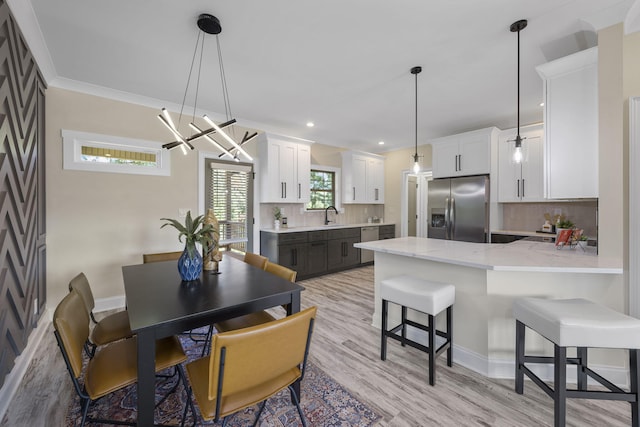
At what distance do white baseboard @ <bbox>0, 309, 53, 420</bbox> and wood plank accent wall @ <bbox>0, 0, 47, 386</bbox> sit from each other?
2.5 inches

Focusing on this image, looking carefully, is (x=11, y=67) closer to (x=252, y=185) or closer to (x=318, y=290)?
(x=252, y=185)

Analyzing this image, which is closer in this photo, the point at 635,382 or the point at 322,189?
the point at 635,382

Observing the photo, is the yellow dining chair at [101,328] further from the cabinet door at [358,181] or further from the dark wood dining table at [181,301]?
the cabinet door at [358,181]

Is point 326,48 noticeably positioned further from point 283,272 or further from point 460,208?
point 460,208

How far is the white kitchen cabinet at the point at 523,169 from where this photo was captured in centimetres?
427

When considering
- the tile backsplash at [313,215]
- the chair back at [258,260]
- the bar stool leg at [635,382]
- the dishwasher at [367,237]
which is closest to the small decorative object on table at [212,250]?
the chair back at [258,260]

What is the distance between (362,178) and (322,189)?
1.01 m

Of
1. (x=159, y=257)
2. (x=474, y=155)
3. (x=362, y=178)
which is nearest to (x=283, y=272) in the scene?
(x=159, y=257)

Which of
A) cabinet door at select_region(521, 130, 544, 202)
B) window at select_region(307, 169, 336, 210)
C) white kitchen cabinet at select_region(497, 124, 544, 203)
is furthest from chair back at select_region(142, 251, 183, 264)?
cabinet door at select_region(521, 130, 544, 202)

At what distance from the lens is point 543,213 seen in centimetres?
454

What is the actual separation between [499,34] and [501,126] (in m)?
3.01

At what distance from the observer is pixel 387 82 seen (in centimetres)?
320

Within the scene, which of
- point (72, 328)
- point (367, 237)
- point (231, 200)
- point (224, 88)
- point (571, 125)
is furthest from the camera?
point (367, 237)

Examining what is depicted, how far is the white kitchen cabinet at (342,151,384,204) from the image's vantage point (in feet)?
20.2
